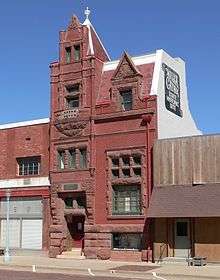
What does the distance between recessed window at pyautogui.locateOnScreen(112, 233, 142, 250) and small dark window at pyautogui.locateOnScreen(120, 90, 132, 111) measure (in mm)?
7997

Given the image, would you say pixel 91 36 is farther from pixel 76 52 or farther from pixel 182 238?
pixel 182 238

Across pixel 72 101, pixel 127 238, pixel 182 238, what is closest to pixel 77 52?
pixel 72 101

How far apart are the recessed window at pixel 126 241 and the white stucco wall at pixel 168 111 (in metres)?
6.37

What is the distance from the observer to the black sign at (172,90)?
35719mm

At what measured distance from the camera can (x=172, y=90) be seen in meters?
36.9

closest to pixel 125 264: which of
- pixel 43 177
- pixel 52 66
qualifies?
pixel 43 177

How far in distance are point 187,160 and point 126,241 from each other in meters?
6.54

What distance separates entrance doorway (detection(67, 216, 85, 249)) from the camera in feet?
118

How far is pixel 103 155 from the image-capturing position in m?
34.6

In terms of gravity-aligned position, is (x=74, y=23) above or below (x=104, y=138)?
above

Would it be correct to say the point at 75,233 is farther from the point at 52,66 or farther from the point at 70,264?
the point at 52,66

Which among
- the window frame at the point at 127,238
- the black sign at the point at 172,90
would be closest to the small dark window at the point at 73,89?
the black sign at the point at 172,90

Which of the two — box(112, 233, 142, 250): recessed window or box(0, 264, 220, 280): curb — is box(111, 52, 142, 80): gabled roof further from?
box(0, 264, 220, 280): curb

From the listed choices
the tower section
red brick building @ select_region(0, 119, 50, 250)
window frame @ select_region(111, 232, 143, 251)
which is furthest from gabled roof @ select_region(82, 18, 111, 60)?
window frame @ select_region(111, 232, 143, 251)
